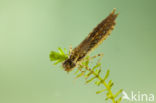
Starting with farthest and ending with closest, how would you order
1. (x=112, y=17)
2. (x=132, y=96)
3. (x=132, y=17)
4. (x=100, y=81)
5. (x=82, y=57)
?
1. (x=132, y=17)
2. (x=132, y=96)
3. (x=112, y=17)
4. (x=82, y=57)
5. (x=100, y=81)

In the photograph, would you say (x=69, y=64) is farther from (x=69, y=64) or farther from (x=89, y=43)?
(x=89, y=43)

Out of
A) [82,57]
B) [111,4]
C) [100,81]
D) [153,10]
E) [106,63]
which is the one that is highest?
[111,4]

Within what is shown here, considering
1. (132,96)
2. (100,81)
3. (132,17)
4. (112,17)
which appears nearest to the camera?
(100,81)

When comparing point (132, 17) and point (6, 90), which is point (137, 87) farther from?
point (6, 90)

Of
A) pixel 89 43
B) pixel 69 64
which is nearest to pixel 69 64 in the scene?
pixel 69 64

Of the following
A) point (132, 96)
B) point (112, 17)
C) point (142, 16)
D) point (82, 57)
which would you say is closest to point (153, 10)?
point (142, 16)

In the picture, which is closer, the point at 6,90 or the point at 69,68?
the point at 69,68

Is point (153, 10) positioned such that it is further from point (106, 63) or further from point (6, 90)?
point (6, 90)

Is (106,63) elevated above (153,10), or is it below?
Result: below

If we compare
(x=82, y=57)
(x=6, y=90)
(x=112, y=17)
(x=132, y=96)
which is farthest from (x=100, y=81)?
(x=6, y=90)
